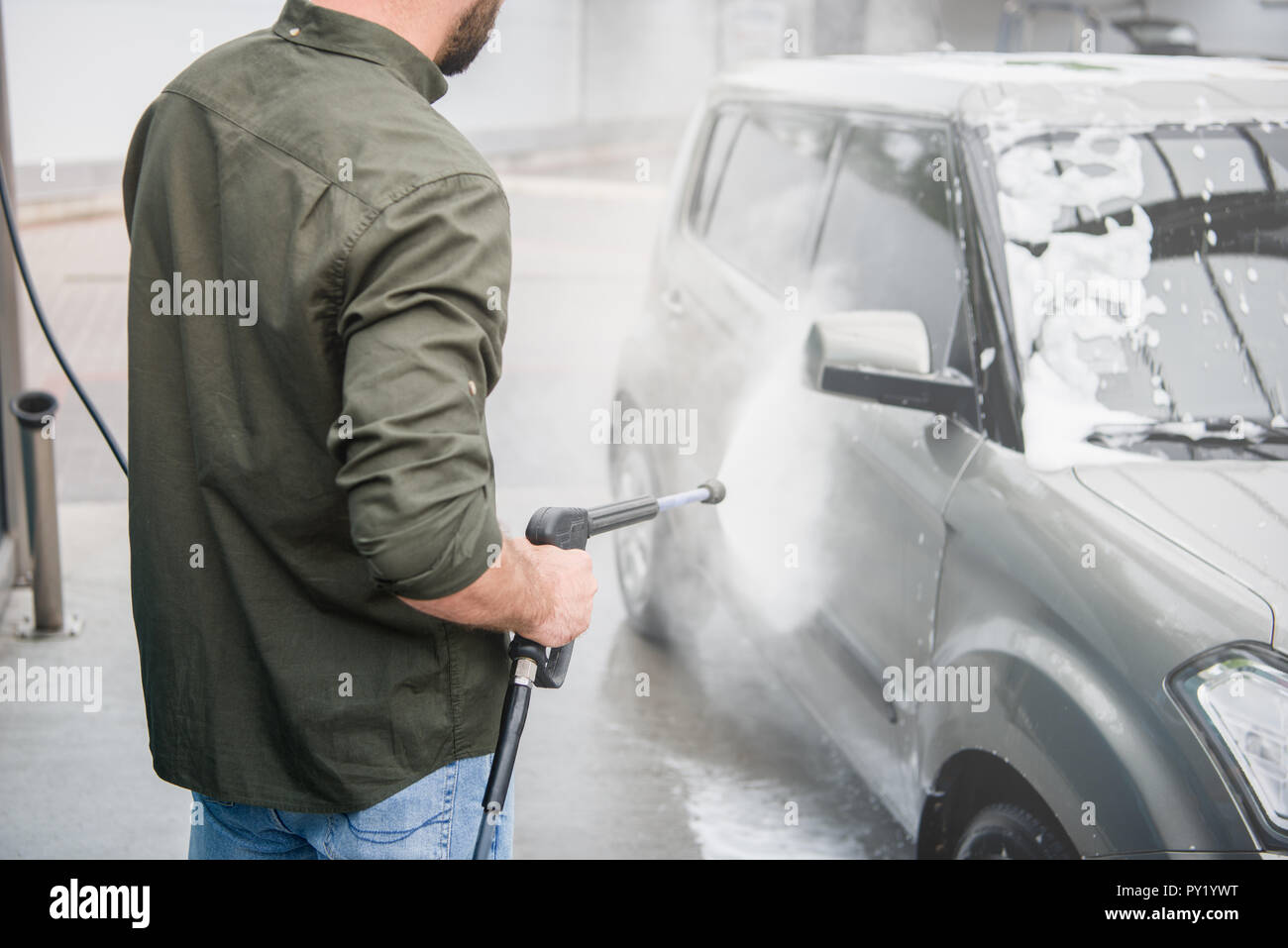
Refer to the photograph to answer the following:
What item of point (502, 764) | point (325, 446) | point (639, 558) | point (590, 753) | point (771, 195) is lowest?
point (590, 753)

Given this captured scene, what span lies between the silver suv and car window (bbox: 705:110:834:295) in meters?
0.02

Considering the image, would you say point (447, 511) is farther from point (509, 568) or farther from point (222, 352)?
point (222, 352)

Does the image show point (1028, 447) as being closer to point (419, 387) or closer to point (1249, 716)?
point (1249, 716)

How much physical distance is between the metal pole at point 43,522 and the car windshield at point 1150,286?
3.03m

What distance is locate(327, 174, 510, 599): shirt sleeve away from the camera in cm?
141

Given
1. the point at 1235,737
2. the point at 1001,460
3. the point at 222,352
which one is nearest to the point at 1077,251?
the point at 1001,460

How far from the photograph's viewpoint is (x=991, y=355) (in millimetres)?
2533

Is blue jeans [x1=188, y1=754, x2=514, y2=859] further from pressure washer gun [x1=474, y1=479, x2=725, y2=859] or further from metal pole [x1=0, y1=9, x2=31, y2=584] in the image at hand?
metal pole [x1=0, y1=9, x2=31, y2=584]

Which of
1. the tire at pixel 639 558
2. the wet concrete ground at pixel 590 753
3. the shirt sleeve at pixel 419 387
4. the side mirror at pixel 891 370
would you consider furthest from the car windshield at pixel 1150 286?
the tire at pixel 639 558

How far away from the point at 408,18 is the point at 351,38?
3.2 inches

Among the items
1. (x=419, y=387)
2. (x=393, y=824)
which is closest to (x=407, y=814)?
(x=393, y=824)

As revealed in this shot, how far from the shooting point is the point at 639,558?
14.4ft

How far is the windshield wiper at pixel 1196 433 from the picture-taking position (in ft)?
7.82

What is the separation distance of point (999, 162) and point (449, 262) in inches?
64.1
